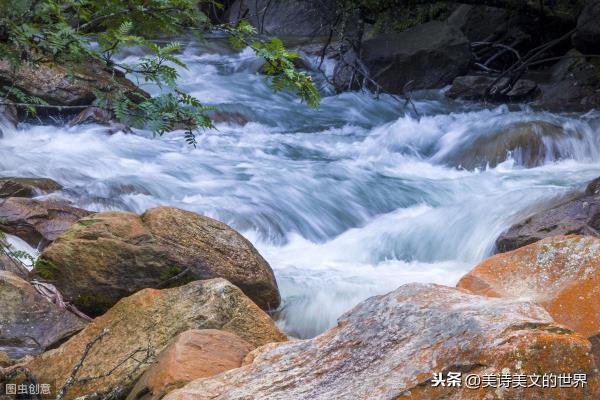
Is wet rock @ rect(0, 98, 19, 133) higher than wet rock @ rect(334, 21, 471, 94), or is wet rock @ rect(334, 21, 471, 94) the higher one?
wet rock @ rect(334, 21, 471, 94)

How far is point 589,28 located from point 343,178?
511cm

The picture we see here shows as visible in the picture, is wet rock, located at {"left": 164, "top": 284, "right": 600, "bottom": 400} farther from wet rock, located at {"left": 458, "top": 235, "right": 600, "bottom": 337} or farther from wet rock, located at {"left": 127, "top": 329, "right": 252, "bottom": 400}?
wet rock, located at {"left": 458, "top": 235, "right": 600, "bottom": 337}

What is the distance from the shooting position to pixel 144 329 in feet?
13.0

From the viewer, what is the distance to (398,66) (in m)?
13.0

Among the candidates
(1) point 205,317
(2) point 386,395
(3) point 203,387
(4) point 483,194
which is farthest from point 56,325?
(4) point 483,194

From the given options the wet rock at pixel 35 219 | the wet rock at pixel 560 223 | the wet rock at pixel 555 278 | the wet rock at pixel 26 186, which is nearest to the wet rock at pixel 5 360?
the wet rock at pixel 35 219

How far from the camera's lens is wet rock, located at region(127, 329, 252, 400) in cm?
307

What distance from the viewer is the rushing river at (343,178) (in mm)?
6953

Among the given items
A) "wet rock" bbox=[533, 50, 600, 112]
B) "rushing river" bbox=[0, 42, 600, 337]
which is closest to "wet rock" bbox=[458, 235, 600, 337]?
"rushing river" bbox=[0, 42, 600, 337]

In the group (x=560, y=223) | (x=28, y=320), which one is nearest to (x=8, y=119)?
(x=28, y=320)

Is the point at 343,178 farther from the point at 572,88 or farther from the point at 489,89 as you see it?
the point at 572,88

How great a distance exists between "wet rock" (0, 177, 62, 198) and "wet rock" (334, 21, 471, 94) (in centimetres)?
682

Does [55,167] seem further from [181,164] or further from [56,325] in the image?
[56,325]

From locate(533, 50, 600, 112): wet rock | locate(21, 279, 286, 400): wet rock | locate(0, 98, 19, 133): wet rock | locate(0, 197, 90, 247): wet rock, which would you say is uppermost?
locate(533, 50, 600, 112): wet rock
